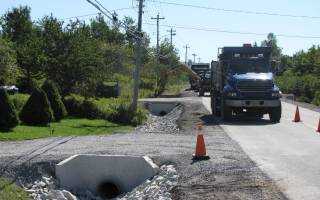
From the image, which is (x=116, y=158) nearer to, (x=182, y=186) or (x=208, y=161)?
(x=208, y=161)

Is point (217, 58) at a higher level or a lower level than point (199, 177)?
higher

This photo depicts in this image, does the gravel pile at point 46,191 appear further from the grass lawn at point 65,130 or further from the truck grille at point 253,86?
the truck grille at point 253,86

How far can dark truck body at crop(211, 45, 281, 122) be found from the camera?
25938mm

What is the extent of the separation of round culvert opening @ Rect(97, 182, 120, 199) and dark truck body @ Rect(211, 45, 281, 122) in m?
11.6

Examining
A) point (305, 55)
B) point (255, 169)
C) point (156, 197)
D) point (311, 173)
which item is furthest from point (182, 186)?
point (305, 55)

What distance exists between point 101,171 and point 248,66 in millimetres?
13166

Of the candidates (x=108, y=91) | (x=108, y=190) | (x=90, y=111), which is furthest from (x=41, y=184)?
(x=108, y=91)

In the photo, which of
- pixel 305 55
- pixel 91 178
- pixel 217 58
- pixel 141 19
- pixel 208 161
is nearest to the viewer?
pixel 208 161

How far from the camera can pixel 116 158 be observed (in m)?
15.3

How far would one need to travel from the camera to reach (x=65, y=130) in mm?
25188

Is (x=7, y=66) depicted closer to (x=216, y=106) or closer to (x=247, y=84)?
(x=216, y=106)

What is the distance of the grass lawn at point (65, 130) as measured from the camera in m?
21.9

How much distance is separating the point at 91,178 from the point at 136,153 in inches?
57.2

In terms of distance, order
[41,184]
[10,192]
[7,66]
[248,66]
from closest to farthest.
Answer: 1. [10,192]
2. [41,184]
3. [248,66]
4. [7,66]
